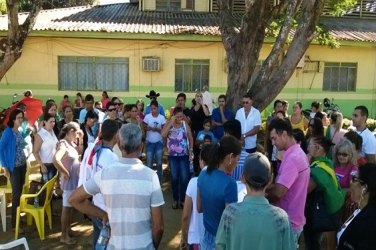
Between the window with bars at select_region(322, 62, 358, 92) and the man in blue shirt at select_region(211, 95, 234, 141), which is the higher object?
the window with bars at select_region(322, 62, 358, 92)

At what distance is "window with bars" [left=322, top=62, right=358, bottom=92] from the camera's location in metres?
15.4

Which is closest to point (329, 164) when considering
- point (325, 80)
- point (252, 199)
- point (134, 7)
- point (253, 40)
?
point (252, 199)

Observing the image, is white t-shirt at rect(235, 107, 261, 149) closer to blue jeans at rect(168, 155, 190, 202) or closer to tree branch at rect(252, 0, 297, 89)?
tree branch at rect(252, 0, 297, 89)

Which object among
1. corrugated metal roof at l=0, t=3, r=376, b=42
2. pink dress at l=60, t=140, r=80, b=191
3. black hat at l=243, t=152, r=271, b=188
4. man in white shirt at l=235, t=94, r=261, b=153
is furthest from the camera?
corrugated metal roof at l=0, t=3, r=376, b=42

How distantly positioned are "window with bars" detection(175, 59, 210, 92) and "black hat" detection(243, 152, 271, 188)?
11761 mm

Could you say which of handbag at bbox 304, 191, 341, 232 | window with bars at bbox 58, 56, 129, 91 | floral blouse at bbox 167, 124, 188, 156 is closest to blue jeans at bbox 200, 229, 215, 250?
handbag at bbox 304, 191, 341, 232

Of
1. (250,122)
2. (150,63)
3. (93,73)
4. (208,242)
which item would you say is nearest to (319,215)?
(208,242)

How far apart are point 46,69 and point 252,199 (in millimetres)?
12201

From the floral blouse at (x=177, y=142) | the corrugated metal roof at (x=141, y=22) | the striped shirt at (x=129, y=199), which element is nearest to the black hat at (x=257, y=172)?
the striped shirt at (x=129, y=199)

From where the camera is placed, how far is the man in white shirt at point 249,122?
6.75m

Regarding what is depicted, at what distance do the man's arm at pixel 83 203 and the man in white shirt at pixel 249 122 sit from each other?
4175mm

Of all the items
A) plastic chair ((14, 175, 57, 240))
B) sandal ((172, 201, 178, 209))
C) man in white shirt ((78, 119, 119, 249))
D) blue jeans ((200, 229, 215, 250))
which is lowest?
sandal ((172, 201, 178, 209))

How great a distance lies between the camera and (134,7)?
56.6 feet

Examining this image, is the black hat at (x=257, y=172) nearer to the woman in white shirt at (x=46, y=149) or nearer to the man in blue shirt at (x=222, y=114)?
the woman in white shirt at (x=46, y=149)
